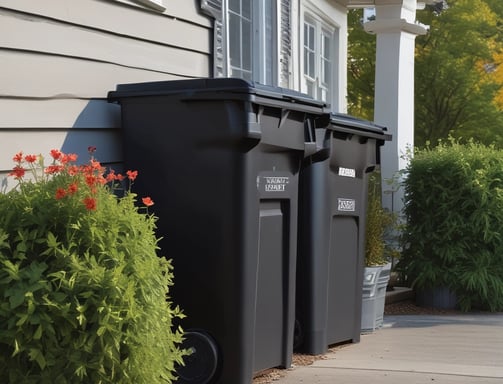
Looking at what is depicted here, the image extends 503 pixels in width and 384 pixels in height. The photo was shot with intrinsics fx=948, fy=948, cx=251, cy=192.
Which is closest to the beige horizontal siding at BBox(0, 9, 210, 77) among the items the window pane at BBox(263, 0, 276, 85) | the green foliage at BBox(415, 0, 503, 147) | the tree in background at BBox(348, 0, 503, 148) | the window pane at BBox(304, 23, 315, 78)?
the window pane at BBox(263, 0, 276, 85)

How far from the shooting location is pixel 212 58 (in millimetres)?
7391

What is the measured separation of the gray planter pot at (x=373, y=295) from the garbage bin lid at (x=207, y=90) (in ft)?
8.96

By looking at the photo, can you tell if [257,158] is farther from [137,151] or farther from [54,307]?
[54,307]

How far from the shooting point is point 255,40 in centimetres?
920

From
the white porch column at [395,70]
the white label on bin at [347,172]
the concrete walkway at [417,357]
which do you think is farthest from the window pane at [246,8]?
the white porch column at [395,70]

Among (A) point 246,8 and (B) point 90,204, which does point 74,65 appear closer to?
(B) point 90,204

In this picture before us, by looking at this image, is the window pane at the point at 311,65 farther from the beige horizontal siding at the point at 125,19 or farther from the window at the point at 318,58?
the beige horizontal siding at the point at 125,19

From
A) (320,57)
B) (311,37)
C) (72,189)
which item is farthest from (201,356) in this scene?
(320,57)

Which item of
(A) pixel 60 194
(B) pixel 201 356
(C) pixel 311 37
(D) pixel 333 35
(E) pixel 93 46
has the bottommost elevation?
(B) pixel 201 356

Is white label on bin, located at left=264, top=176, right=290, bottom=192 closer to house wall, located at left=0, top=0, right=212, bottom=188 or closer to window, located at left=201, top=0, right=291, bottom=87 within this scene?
house wall, located at left=0, top=0, right=212, bottom=188

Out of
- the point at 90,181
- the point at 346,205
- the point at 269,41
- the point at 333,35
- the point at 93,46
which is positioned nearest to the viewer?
the point at 90,181

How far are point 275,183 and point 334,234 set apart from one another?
4.85ft

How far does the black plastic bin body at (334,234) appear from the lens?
6.86 metres

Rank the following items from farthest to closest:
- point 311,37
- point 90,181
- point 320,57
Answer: point 320,57 → point 311,37 → point 90,181
